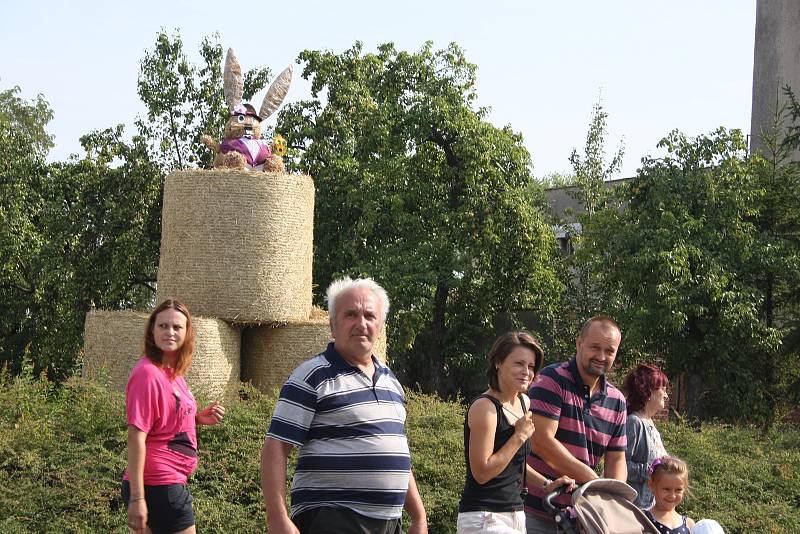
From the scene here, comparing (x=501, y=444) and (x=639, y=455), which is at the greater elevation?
(x=501, y=444)

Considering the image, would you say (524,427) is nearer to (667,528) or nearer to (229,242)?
(667,528)

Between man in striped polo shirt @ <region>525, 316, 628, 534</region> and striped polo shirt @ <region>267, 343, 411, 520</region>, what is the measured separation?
120 centimetres

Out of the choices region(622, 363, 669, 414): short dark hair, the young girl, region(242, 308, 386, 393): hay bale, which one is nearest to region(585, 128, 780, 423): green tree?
region(242, 308, 386, 393): hay bale

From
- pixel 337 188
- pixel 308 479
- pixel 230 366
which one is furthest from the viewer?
pixel 337 188

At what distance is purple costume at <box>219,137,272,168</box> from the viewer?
10805 millimetres

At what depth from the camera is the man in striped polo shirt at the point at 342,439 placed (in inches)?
156

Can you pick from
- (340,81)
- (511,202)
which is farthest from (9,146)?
(511,202)

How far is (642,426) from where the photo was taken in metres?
5.86

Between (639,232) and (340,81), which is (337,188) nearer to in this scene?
(340,81)

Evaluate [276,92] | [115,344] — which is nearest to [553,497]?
[115,344]

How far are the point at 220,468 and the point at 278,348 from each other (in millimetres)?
2671

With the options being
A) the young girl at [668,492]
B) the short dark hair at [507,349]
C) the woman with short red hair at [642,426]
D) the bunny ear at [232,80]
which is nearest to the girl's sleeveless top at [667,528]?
the young girl at [668,492]

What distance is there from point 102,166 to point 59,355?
3094 mm

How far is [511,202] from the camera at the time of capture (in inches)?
648
